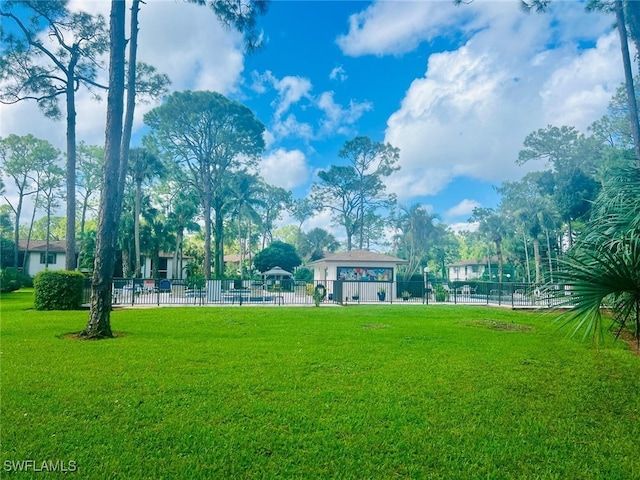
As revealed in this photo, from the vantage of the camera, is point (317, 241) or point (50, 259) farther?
point (317, 241)

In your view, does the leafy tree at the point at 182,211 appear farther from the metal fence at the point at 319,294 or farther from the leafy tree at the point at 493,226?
the leafy tree at the point at 493,226

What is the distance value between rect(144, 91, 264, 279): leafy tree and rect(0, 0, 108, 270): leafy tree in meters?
10.2

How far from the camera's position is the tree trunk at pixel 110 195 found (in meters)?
7.23

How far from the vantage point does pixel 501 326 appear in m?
9.74

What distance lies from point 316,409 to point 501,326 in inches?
318

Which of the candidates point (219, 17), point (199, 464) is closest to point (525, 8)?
point (219, 17)

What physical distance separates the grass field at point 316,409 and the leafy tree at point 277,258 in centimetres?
2738

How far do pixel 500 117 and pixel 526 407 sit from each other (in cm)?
1380

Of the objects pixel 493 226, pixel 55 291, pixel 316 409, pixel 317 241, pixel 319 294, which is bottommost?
pixel 316 409

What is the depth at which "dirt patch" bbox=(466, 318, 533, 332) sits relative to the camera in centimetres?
935

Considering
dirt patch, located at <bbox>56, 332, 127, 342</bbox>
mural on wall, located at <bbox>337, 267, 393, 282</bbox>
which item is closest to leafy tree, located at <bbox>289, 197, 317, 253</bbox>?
mural on wall, located at <bbox>337, 267, 393, 282</bbox>

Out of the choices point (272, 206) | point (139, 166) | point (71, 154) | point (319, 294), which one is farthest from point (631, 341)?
point (272, 206)

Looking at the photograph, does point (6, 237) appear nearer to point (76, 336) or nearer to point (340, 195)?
point (340, 195)

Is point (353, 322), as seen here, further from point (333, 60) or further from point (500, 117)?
point (333, 60)
